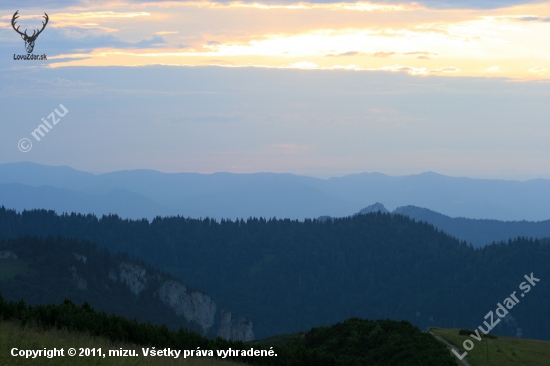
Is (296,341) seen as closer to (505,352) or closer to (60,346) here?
(505,352)

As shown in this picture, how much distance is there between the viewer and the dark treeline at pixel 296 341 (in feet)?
119

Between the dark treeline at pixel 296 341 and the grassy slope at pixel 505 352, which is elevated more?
the dark treeline at pixel 296 341

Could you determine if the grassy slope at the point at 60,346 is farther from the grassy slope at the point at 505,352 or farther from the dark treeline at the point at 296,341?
the grassy slope at the point at 505,352

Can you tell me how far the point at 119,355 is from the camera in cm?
2942

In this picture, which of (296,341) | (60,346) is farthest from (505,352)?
(60,346)

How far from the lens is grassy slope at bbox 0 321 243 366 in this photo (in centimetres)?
2522

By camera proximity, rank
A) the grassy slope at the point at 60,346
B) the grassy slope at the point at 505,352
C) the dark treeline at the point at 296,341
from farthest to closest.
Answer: the grassy slope at the point at 505,352
the dark treeline at the point at 296,341
the grassy slope at the point at 60,346

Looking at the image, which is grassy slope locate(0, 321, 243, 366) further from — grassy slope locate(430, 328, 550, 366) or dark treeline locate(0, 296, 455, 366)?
grassy slope locate(430, 328, 550, 366)

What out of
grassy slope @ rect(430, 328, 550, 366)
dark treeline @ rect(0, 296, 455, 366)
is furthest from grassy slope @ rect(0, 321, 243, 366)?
grassy slope @ rect(430, 328, 550, 366)

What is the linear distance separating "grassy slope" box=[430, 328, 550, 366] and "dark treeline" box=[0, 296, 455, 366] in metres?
3.73

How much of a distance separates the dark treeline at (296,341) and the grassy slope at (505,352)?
3726 millimetres

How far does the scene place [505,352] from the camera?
53.7 m

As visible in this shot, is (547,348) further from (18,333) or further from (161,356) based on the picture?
(18,333)

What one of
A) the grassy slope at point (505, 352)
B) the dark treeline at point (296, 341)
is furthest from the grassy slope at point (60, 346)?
the grassy slope at point (505, 352)
